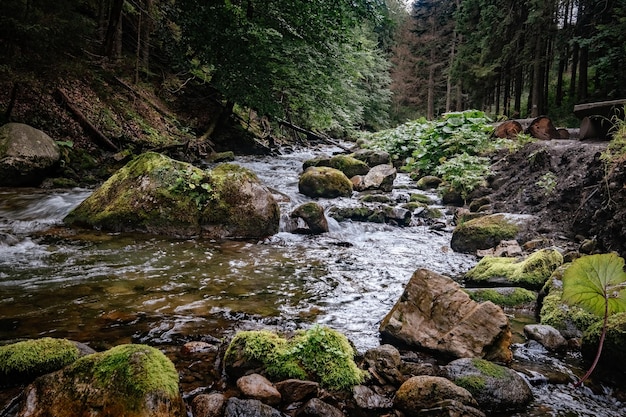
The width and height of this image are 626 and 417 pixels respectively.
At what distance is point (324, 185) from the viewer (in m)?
10.2

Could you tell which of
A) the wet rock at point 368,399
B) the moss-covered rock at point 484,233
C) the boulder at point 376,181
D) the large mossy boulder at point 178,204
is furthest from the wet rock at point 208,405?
the boulder at point 376,181

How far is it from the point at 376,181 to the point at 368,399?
360 inches

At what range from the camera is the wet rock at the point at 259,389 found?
2.38 m

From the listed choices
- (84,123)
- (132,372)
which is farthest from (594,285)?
(84,123)

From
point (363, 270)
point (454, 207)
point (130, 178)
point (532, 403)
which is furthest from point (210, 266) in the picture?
point (454, 207)

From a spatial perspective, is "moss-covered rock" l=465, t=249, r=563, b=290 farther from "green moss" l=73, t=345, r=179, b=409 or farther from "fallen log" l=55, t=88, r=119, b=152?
"fallen log" l=55, t=88, r=119, b=152

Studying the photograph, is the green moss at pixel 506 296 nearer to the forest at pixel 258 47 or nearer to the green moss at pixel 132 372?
the green moss at pixel 132 372

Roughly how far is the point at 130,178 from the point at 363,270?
465 centimetres

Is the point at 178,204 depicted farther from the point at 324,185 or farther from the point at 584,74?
the point at 584,74

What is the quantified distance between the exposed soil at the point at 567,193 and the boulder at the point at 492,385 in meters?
2.98

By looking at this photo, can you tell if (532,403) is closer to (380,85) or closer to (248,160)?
(248,160)

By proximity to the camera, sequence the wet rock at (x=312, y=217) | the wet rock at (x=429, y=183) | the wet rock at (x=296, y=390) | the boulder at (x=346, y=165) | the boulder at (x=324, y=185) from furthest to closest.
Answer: the boulder at (x=346, y=165) < the wet rock at (x=429, y=183) < the boulder at (x=324, y=185) < the wet rock at (x=312, y=217) < the wet rock at (x=296, y=390)

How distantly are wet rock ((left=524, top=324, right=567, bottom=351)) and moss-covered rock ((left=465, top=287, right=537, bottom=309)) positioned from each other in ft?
2.27

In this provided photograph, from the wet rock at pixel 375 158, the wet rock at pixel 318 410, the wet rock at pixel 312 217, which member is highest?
the wet rock at pixel 375 158
